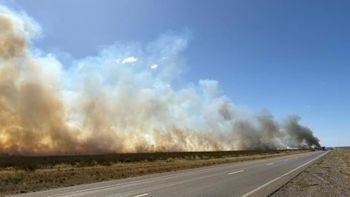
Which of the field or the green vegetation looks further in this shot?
the green vegetation

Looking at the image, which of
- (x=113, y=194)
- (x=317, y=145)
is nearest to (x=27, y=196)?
(x=113, y=194)

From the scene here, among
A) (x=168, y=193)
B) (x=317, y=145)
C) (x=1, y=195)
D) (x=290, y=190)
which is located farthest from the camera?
(x=317, y=145)

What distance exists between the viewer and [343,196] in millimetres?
13211

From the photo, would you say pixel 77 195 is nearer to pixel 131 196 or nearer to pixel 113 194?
pixel 113 194

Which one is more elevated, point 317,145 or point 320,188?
point 317,145

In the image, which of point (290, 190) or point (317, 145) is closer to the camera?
point (290, 190)

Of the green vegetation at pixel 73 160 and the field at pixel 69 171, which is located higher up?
the green vegetation at pixel 73 160

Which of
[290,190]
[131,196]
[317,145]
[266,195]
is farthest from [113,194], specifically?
[317,145]

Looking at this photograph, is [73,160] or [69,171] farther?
[73,160]

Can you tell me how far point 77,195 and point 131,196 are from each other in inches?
92.2

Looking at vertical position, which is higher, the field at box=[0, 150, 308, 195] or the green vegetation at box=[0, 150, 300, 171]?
the green vegetation at box=[0, 150, 300, 171]

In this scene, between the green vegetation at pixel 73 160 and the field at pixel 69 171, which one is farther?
the green vegetation at pixel 73 160

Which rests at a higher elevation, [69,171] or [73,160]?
[73,160]

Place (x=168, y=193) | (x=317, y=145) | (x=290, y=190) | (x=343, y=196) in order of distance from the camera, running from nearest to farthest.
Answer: (x=343, y=196) → (x=168, y=193) → (x=290, y=190) → (x=317, y=145)
